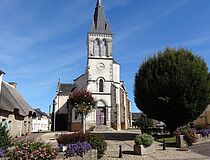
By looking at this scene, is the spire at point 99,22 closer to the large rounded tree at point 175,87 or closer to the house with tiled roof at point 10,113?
the house with tiled roof at point 10,113

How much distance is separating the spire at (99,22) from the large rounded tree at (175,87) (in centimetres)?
2233

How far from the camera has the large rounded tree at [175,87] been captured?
867 inches

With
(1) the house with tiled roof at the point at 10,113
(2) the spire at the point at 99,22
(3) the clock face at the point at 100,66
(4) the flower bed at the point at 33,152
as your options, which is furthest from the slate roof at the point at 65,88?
(4) the flower bed at the point at 33,152

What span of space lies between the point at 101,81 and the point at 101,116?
587 centimetres

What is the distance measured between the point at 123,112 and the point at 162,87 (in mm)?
22998

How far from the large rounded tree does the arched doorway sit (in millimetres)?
17830

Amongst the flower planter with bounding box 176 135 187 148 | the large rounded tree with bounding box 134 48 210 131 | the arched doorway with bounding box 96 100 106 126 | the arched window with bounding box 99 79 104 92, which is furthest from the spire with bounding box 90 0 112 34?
the flower planter with bounding box 176 135 187 148

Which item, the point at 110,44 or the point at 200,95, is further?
the point at 110,44

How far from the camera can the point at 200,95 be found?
22.2m

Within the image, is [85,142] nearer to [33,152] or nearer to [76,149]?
[76,149]

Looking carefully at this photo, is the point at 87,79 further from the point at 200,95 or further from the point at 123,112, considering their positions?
the point at 200,95

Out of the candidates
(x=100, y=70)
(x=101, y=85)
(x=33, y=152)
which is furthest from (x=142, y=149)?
(x=100, y=70)

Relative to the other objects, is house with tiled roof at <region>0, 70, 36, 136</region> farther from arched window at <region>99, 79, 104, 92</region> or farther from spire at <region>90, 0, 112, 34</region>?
spire at <region>90, 0, 112, 34</region>

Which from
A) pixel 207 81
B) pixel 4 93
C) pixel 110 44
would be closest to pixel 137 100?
pixel 207 81
